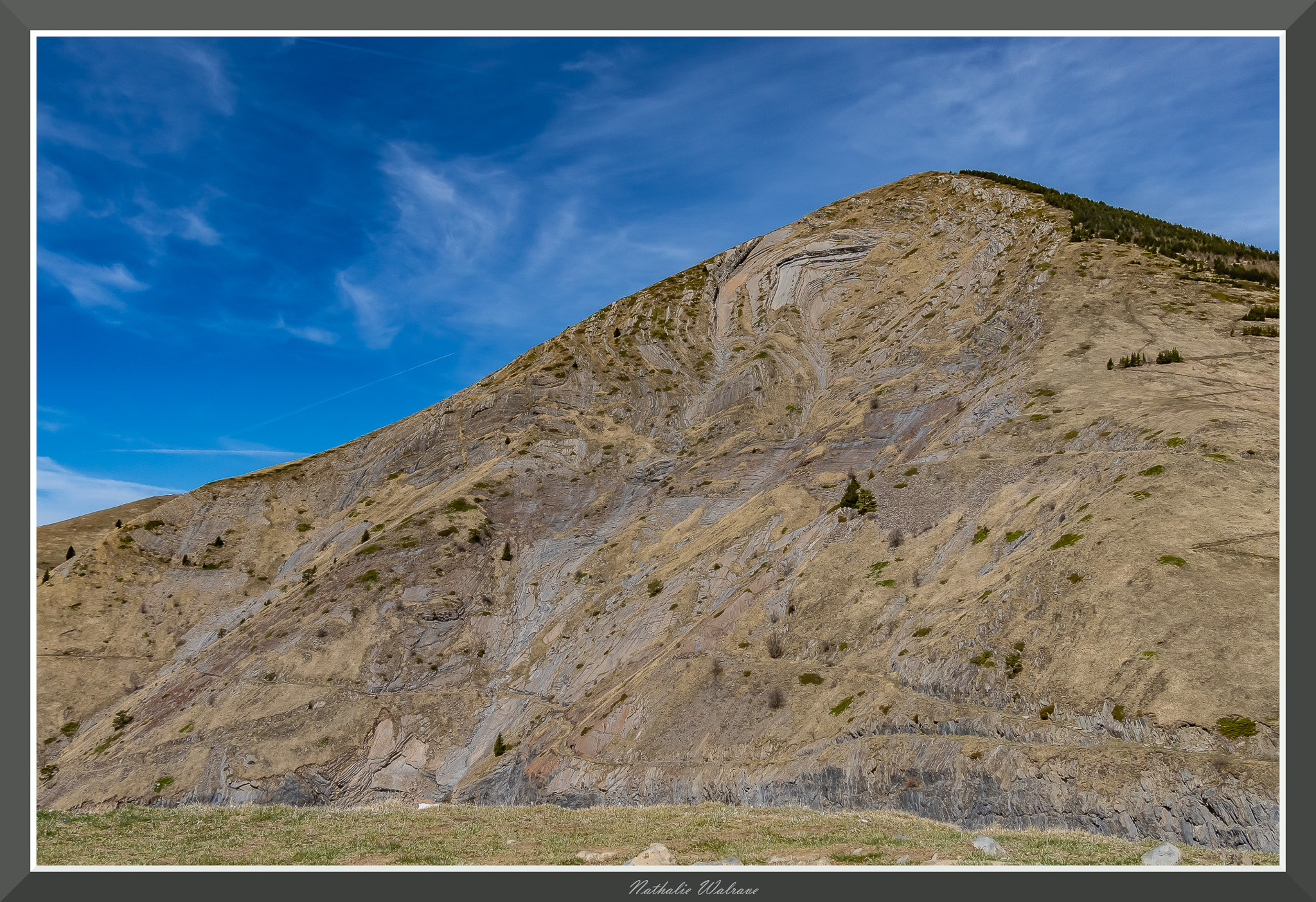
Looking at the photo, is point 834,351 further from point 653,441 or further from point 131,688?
point 131,688

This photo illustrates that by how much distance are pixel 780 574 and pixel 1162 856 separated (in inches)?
1148

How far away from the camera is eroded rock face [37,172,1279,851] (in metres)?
25.7

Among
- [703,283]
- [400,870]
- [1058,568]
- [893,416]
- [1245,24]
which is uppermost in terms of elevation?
[703,283]

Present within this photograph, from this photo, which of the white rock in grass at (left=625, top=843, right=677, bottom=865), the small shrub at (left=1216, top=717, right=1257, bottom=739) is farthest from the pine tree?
the white rock in grass at (left=625, top=843, right=677, bottom=865)

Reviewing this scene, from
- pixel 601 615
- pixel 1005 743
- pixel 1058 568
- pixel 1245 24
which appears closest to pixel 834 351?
pixel 601 615

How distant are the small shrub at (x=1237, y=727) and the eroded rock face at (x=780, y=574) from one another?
0.35ft

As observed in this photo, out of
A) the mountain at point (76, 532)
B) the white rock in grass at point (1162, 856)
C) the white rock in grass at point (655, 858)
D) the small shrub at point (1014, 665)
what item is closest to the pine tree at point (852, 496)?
the small shrub at point (1014, 665)

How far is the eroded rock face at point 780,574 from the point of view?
25.7m

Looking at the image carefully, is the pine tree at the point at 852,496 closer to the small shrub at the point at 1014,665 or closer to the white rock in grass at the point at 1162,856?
the small shrub at the point at 1014,665

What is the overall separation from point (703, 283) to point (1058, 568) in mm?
74986

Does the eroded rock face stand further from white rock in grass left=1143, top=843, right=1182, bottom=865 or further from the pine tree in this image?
white rock in grass left=1143, top=843, right=1182, bottom=865

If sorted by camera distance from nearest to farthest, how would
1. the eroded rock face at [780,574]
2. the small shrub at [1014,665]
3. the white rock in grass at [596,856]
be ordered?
1. the white rock in grass at [596,856]
2. the eroded rock face at [780,574]
3. the small shrub at [1014,665]

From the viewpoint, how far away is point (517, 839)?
18.8 metres

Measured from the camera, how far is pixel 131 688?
61.2 meters
